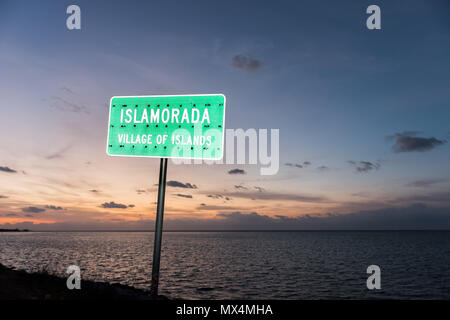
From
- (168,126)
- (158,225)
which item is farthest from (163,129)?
(158,225)

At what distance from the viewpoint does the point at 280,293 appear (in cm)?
2958

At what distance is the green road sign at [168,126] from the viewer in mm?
6449

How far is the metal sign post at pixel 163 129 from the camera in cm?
645

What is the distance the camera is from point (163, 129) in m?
6.71

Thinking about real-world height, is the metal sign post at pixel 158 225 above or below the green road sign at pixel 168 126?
below

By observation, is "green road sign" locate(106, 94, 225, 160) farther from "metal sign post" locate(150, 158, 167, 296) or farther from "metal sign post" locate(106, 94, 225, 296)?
"metal sign post" locate(150, 158, 167, 296)

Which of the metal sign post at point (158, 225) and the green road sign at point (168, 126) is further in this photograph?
the metal sign post at point (158, 225)

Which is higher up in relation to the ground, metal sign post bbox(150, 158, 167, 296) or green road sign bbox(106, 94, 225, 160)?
green road sign bbox(106, 94, 225, 160)

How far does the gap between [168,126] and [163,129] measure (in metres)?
0.14

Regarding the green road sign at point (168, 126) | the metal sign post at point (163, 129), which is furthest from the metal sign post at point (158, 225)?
the green road sign at point (168, 126)

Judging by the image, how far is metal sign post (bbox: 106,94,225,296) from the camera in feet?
21.2

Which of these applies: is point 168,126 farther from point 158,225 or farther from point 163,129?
point 158,225

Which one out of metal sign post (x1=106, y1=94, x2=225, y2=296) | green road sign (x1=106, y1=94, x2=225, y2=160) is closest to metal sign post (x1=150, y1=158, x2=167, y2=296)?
metal sign post (x1=106, y1=94, x2=225, y2=296)

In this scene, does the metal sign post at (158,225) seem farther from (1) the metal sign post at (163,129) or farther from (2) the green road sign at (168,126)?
(2) the green road sign at (168,126)
